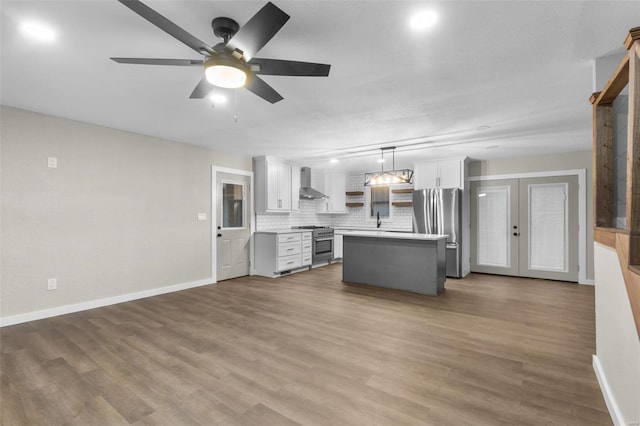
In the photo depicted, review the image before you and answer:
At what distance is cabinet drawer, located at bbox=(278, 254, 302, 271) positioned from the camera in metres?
6.36

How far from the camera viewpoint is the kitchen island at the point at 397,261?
483 cm

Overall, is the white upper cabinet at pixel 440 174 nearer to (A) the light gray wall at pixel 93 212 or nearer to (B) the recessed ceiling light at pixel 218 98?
(A) the light gray wall at pixel 93 212

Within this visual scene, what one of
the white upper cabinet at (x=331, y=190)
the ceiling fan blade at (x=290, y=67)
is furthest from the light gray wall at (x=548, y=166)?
the ceiling fan blade at (x=290, y=67)

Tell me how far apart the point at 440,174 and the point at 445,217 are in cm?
97

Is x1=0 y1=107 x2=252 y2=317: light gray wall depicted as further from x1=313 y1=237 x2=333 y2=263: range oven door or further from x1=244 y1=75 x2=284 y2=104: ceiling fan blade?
x1=244 y1=75 x2=284 y2=104: ceiling fan blade

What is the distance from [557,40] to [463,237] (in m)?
4.82

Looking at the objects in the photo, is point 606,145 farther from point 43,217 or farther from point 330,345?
point 43,217

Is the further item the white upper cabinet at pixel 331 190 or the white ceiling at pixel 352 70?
the white upper cabinet at pixel 331 190

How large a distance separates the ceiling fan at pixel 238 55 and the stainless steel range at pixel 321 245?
17.9ft

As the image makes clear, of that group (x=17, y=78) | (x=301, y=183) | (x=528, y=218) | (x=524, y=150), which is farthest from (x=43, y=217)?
(x=528, y=218)

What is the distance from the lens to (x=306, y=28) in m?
2.02

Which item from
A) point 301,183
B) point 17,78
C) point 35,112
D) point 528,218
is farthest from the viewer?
point 301,183

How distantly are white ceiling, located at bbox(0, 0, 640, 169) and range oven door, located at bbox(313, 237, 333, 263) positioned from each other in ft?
10.9

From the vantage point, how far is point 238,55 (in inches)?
75.0
